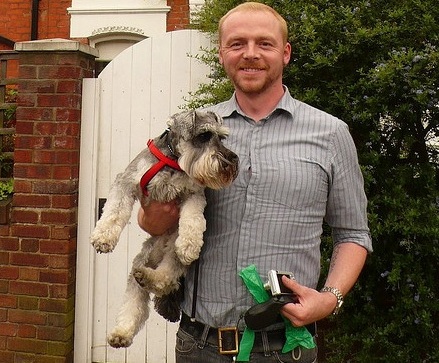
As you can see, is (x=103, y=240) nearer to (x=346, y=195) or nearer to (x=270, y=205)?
(x=270, y=205)

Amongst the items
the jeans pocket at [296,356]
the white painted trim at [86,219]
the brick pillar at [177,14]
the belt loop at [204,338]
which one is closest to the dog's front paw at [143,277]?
the belt loop at [204,338]

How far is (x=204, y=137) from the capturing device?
7.64 feet

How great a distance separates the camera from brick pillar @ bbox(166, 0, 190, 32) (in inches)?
310

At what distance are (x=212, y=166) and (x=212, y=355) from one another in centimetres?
75

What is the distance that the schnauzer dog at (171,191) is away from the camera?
2.16 m

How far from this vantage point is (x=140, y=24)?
26.3ft

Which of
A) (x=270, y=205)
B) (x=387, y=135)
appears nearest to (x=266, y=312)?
(x=270, y=205)

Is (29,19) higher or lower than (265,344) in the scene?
higher

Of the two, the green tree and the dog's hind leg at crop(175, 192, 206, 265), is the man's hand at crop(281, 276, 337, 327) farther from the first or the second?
the green tree

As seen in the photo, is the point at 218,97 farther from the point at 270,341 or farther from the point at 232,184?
the point at 270,341

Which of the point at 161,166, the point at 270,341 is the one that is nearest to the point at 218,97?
the point at 161,166

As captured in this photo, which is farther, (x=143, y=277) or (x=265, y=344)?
(x=143, y=277)

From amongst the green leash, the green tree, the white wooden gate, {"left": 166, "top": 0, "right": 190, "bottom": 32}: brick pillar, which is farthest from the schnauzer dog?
{"left": 166, "top": 0, "right": 190, "bottom": 32}: brick pillar

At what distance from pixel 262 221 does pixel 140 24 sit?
6675 mm
